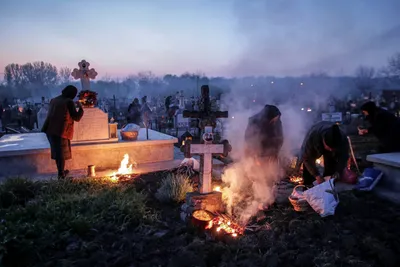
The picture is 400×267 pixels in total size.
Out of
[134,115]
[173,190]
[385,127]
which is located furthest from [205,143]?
[134,115]

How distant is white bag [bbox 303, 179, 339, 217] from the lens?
17.5 ft

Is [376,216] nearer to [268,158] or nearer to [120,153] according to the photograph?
[268,158]

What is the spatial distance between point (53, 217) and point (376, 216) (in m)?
5.04

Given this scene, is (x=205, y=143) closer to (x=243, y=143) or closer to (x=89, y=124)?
(x=243, y=143)

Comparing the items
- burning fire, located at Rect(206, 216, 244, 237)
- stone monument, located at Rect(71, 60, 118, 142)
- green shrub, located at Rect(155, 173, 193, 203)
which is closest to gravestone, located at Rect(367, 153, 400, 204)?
burning fire, located at Rect(206, 216, 244, 237)

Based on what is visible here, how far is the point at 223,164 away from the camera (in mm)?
9398

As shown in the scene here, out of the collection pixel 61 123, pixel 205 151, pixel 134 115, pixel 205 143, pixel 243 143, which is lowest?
pixel 243 143

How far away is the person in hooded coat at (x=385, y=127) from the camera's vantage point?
7.99 m

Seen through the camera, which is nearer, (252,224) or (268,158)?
(252,224)

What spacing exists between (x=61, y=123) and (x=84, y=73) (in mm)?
2647

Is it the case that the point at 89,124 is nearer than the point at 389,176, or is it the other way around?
the point at 389,176

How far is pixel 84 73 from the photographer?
9.52 m

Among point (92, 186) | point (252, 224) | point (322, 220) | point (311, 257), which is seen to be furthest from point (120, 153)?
point (311, 257)

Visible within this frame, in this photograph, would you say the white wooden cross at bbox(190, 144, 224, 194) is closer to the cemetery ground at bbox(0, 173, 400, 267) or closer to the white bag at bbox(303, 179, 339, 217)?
the cemetery ground at bbox(0, 173, 400, 267)
